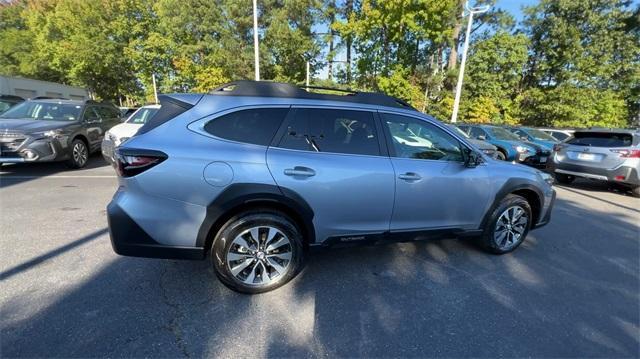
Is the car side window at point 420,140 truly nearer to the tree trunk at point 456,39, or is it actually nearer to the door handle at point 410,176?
the door handle at point 410,176

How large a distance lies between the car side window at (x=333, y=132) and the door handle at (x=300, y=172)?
195 mm

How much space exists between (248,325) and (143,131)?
1.80m

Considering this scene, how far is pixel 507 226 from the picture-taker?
376cm

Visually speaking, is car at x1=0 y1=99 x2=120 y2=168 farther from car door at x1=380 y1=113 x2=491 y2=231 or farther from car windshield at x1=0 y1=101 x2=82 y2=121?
car door at x1=380 y1=113 x2=491 y2=231

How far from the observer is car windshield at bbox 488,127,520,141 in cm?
1064

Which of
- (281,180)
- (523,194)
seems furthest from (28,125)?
(523,194)

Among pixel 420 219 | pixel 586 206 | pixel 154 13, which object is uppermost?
pixel 154 13

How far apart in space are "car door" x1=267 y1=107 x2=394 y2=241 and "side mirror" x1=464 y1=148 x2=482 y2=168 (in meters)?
0.92

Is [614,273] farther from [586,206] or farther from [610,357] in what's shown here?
[586,206]

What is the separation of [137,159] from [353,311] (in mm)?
2124

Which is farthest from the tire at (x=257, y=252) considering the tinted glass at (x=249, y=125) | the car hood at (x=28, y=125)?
the car hood at (x=28, y=125)

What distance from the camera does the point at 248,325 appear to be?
8.02ft

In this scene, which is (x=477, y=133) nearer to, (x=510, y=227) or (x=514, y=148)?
(x=514, y=148)

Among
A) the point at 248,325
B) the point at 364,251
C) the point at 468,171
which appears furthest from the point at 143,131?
the point at 468,171
